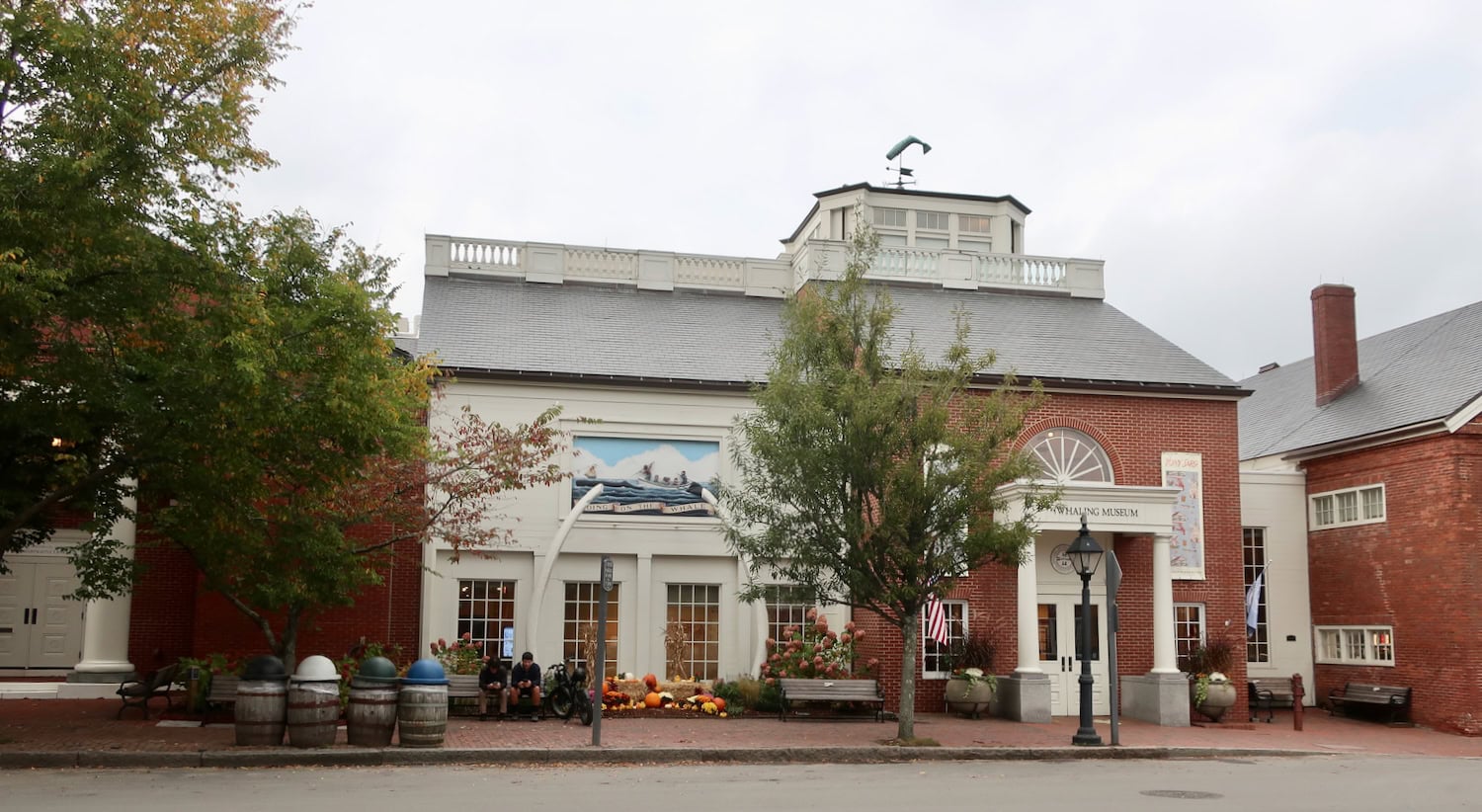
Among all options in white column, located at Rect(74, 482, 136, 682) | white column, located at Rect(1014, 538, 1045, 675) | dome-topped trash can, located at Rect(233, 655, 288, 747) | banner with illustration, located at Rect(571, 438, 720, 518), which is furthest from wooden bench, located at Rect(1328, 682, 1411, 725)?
white column, located at Rect(74, 482, 136, 682)

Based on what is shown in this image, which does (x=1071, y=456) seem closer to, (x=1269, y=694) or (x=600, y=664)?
(x=1269, y=694)

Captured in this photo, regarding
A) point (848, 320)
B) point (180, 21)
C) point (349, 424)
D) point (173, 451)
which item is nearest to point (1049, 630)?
point (848, 320)

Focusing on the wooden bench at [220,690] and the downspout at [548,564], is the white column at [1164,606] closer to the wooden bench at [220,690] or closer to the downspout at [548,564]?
the downspout at [548,564]

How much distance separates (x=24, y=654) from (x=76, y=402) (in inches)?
410

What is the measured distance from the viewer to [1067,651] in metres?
24.6

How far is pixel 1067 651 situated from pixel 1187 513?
355 centimetres

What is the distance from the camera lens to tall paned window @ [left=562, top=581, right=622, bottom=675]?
2345cm

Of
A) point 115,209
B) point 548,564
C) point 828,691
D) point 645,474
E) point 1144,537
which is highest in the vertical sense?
point 115,209

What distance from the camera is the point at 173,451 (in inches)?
603

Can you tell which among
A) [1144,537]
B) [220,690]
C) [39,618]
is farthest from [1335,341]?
[39,618]

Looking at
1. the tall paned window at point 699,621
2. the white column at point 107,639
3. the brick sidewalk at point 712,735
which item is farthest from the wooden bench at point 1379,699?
the white column at point 107,639

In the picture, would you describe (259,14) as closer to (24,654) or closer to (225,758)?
(225,758)

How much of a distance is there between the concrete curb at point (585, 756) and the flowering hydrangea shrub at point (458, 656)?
16.5ft

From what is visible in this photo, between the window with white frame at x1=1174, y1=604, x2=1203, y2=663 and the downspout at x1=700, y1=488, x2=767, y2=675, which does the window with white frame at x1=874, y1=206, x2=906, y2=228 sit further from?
the window with white frame at x1=1174, y1=604, x2=1203, y2=663
